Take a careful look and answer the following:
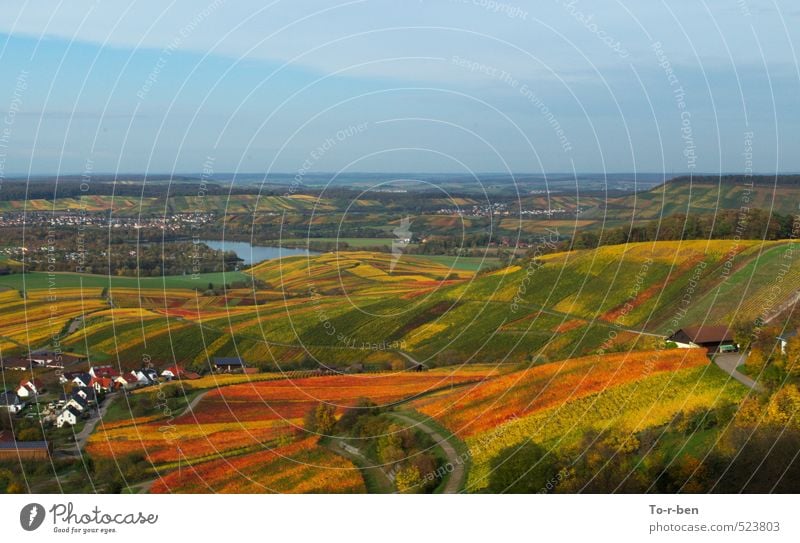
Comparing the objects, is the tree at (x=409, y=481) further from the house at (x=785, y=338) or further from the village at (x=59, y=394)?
the house at (x=785, y=338)

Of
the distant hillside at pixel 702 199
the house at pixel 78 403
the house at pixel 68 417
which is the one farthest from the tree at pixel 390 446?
the distant hillside at pixel 702 199

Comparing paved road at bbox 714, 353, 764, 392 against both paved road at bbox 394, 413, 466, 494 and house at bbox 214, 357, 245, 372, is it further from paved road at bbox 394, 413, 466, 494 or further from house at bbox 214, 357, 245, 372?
house at bbox 214, 357, 245, 372

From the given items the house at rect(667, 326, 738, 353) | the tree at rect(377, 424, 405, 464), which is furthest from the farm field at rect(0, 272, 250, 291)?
the tree at rect(377, 424, 405, 464)

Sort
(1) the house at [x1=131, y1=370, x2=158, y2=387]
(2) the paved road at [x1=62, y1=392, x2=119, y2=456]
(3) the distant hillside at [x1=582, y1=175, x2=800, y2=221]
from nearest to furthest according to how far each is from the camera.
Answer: (2) the paved road at [x1=62, y1=392, x2=119, y2=456] → (1) the house at [x1=131, y1=370, x2=158, y2=387] → (3) the distant hillside at [x1=582, y1=175, x2=800, y2=221]

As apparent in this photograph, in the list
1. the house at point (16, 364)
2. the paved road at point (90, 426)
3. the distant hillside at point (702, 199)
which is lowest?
the house at point (16, 364)

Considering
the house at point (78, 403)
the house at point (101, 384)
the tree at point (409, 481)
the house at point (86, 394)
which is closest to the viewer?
the tree at point (409, 481)

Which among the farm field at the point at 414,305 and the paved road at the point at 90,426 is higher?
the farm field at the point at 414,305

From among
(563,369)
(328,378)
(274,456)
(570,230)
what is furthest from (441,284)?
(274,456)
